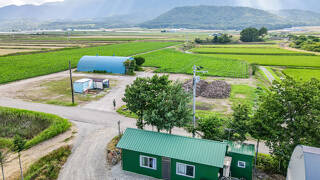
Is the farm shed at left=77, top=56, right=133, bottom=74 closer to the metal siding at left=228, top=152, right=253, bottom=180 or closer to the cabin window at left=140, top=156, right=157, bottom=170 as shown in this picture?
the cabin window at left=140, top=156, right=157, bottom=170

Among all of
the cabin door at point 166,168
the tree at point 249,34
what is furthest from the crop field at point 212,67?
the tree at point 249,34

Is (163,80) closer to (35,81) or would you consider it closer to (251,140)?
(251,140)

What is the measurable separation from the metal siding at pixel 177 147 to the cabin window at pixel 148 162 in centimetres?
61

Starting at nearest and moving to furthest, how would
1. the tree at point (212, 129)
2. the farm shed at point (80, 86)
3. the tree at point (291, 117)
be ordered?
1. the tree at point (291, 117)
2. the tree at point (212, 129)
3. the farm shed at point (80, 86)

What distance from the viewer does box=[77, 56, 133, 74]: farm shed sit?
54375 mm

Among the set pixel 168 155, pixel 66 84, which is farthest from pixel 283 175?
pixel 66 84

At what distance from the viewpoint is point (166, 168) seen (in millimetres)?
16062

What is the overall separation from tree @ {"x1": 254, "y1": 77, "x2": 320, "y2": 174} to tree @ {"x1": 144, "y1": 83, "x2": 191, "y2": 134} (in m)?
5.51

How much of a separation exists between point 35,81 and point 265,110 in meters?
44.8

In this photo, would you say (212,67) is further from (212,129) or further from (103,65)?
(212,129)

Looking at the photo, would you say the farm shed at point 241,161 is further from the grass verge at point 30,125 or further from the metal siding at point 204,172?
the grass verge at point 30,125

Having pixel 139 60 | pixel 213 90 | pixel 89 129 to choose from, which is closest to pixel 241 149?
pixel 89 129

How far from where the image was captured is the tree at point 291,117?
1491 centimetres

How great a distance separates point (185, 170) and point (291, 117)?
8078mm
